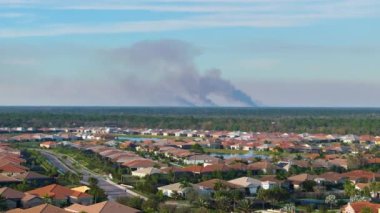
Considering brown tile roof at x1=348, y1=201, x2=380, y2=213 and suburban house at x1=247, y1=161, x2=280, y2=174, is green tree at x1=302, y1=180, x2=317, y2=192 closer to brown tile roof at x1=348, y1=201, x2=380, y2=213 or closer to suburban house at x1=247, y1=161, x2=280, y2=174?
suburban house at x1=247, y1=161, x2=280, y2=174

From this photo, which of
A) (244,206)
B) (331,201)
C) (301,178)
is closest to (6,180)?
(244,206)

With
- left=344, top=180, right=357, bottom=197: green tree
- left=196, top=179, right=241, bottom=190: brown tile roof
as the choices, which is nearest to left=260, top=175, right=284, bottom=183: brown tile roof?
left=196, top=179, right=241, bottom=190: brown tile roof

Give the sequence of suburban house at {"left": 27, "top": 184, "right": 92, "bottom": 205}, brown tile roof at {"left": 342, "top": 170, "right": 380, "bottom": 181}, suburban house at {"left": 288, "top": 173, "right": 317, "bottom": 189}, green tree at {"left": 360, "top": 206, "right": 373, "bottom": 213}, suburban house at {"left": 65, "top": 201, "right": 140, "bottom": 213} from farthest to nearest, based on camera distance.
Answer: brown tile roof at {"left": 342, "top": 170, "right": 380, "bottom": 181} < suburban house at {"left": 288, "top": 173, "right": 317, "bottom": 189} < suburban house at {"left": 27, "top": 184, "right": 92, "bottom": 205} < green tree at {"left": 360, "top": 206, "right": 373, "bottom": 213} < suburban house at {"left": 65, "top": 201, "right": 140, "bottom": 213}

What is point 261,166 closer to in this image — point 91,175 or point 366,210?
point 91,175

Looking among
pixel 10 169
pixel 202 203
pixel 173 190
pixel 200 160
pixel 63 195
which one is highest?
pixel 10 169

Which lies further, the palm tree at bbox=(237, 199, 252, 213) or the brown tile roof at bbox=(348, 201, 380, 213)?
the palm tree at bbox=(237, 199, 252, 213)

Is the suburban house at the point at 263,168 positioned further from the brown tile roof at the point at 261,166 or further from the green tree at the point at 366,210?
the green tree at the point at 366,210
